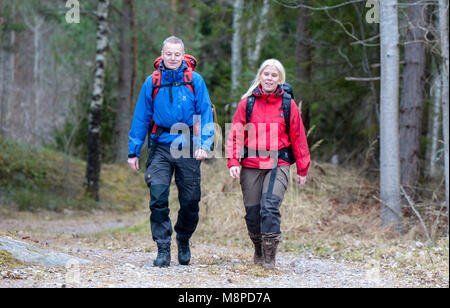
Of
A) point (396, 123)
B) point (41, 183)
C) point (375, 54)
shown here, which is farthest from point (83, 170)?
point (396, 123)

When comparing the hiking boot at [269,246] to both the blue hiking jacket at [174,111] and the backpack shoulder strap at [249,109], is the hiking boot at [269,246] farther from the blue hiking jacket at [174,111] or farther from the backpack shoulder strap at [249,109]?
the backpack shoulder strap at [249,109]

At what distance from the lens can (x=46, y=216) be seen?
12.6m

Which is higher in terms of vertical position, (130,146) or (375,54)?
(375,54)

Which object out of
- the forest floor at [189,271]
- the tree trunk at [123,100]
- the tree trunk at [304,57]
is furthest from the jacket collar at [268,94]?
the tree trunk at [123,100]

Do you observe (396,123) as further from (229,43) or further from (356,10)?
(229,43)

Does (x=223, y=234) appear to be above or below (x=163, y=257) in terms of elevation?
below

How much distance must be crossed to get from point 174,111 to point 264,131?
957mm

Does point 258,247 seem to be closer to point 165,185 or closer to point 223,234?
point 165,185

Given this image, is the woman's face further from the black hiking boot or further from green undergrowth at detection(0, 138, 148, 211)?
green undergrowth at detection(0, 138, 148, 211)

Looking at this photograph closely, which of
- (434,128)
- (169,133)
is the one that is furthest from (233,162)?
(434,128)

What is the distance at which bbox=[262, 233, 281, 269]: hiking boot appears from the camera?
584 cm

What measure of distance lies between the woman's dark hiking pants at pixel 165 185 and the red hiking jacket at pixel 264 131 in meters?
0.44

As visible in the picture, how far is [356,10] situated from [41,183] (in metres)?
8.86

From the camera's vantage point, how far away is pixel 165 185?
5.79 meters
